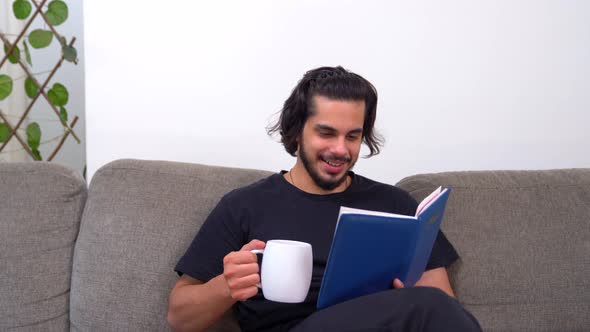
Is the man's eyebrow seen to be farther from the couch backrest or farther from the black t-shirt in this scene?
the couch backrest

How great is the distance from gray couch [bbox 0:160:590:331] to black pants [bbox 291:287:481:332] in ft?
1.64

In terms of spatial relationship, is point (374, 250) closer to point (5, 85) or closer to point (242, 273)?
point (242, 273)

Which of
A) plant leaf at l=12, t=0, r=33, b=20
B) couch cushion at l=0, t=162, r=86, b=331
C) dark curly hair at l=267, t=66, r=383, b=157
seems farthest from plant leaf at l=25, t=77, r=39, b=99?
dark curly hair at l=267, t=66, r=383, b=157

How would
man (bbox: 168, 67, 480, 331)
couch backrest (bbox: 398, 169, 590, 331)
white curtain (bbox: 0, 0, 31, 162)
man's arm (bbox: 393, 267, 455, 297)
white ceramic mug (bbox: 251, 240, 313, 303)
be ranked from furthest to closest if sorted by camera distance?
white curtain (bbox: 0, 0, 31, 162) < couch backrest (bbox: 398, 169, 590, 331) < man's arm (bbox: 393, 267, 455, 297) < man (bbox: 168, 67, 480, 331) < white ceramic mug (bbox: 251, 240, 313, 303)

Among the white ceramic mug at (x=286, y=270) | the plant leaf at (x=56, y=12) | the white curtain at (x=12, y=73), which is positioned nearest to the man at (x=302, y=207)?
the white ceramic mug at (x=286, y=270)

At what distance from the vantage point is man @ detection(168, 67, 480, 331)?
58.4 inches

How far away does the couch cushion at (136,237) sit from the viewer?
62.0 inches

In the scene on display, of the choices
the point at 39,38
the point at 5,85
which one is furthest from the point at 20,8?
the point at 5,85

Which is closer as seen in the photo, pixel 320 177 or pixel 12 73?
pixel 320 177

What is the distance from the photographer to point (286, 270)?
43.5 inches

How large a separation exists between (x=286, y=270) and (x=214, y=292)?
0.31m

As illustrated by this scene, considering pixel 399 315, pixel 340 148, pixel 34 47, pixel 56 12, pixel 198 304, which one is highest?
pixel 56 12

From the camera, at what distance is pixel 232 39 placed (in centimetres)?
213

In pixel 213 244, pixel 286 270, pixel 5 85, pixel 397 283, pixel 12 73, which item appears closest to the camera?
pixel 286 270
